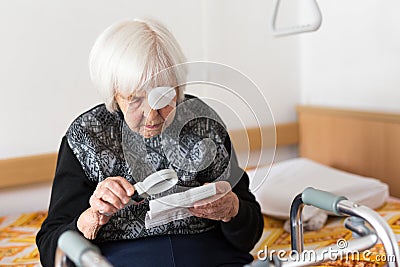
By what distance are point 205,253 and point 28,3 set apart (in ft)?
3.47

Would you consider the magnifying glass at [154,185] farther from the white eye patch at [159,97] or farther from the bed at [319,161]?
the bed at [319,161]

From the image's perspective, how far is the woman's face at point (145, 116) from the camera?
1105 mm

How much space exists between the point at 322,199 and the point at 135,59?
1.40ft

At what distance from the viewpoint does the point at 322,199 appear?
1051 mm

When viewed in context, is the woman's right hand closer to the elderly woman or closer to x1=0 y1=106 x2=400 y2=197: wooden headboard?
the elderly woman

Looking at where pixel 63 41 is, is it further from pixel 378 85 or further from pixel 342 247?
pixel 342 247

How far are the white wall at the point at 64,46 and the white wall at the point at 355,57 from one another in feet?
0.76

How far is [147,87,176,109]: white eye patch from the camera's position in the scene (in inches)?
42.8

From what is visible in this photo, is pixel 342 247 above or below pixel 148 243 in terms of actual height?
above

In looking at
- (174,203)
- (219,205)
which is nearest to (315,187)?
(219,205)

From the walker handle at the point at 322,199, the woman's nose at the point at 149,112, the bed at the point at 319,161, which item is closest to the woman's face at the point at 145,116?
the woman's nose at the point at 149,112

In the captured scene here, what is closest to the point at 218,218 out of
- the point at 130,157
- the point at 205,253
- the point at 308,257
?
the point at 205,253

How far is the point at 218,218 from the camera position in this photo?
3.95ft

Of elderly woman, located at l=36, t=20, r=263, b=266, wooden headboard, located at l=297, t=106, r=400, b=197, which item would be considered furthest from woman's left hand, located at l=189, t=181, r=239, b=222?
wooden headboard, located at l=297, t=106, r=400, b=197
